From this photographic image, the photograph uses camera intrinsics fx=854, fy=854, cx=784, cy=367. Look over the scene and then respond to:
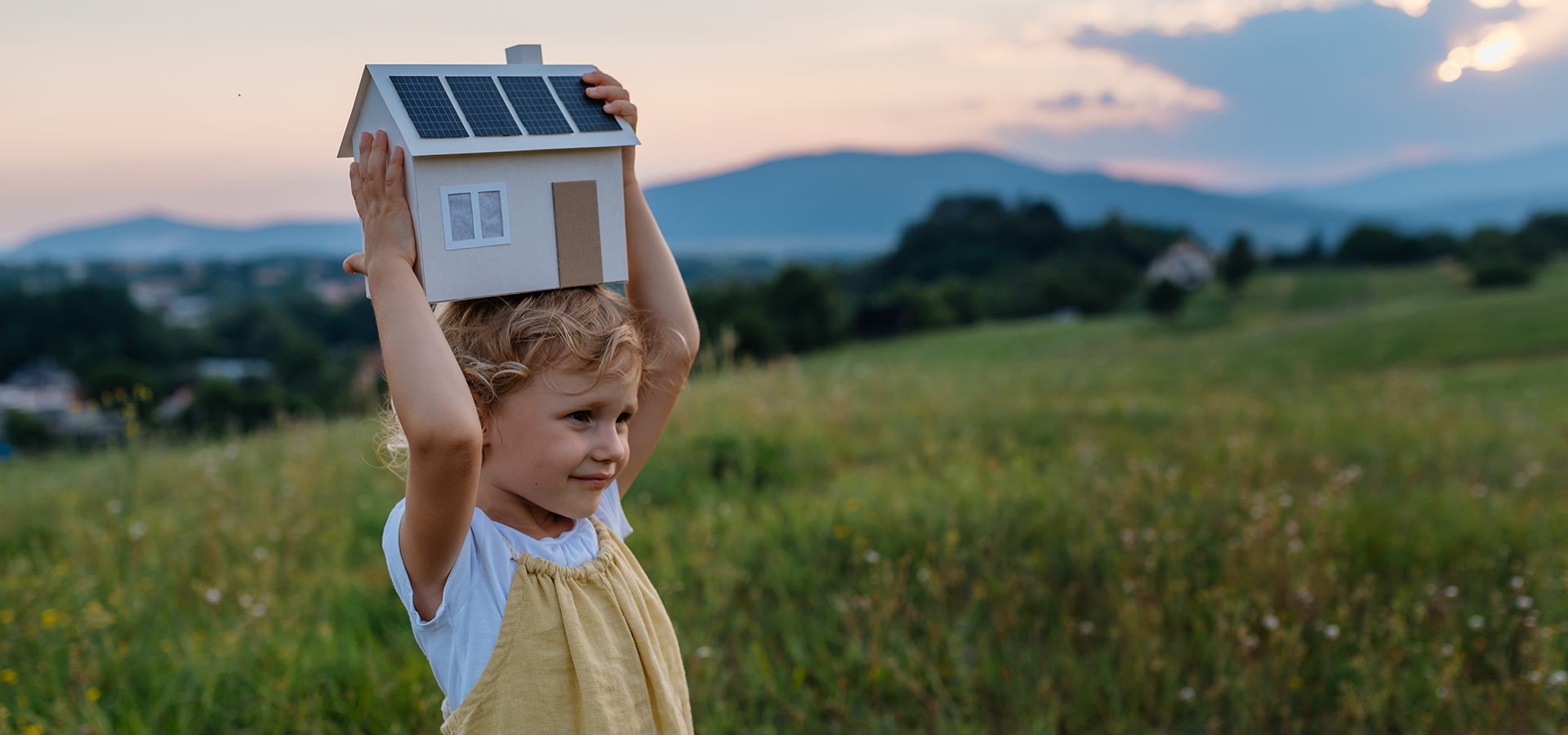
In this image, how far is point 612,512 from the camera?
6.37 feet

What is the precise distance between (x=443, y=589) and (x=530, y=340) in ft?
1.53

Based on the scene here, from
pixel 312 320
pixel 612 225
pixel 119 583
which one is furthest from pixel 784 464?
pixel 312 320

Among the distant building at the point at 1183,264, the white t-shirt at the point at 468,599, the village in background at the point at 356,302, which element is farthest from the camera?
the distant building at the point at 1183,264

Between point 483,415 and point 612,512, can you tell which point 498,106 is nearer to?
point 483,415

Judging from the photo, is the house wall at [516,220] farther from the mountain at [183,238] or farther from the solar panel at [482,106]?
the mountain at [183,238]

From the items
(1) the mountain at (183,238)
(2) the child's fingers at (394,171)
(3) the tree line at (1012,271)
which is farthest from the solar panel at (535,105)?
(1) the mountain at (183,238)

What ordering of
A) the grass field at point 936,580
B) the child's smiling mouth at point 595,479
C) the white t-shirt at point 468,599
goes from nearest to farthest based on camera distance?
the white t-shirt at point 468,599, the child's smiling mouth at point 595,479, the grass field at point 936,580

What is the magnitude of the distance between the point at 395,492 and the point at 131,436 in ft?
6.29

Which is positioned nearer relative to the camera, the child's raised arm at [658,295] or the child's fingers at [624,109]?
the child's fingers at [624,109]

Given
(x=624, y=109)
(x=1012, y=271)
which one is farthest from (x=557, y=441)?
(x=1012, y=271)

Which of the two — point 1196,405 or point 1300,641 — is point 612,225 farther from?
point 1196,405

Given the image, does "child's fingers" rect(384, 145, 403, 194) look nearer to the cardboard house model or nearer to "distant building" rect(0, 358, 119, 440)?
the cardboard house model

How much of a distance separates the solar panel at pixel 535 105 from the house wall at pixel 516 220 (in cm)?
4

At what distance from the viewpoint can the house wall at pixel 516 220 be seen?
4.64 ft
